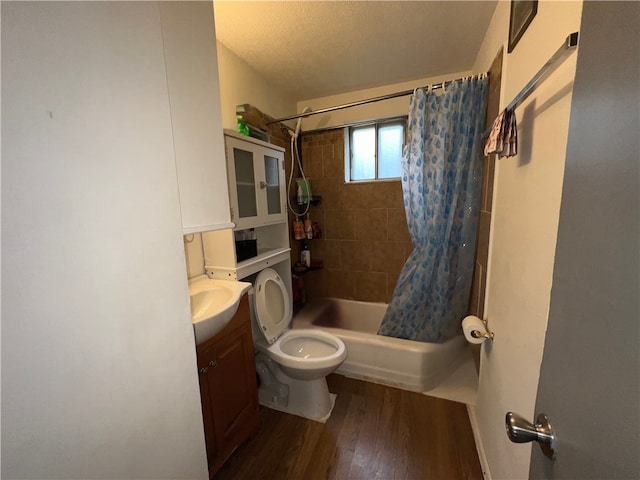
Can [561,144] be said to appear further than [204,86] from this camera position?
No

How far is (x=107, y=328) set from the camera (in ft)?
1.87

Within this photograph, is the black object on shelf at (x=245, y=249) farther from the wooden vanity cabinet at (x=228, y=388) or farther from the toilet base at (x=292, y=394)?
the toilet base at (x=292, y=394)

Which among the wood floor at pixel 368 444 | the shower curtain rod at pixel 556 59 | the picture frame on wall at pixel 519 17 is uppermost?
the picture frame on wall at pixel 519 17

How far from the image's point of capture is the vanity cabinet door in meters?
1.43

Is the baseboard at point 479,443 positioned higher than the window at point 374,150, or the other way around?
the window at point 374,150

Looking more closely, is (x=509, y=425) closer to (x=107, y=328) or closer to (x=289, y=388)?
(x=107, y=328)

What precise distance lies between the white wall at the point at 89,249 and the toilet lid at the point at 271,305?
0.87 metres

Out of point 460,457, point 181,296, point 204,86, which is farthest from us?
point 460,457

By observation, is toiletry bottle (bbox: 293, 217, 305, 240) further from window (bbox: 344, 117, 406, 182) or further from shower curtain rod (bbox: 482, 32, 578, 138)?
shower curtain rod (bbox: 482, 32, 578, 138)

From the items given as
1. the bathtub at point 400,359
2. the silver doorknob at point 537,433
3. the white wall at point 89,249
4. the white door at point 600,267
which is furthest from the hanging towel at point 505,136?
the bathtub at point 400,359

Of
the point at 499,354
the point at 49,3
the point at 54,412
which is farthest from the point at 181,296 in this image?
the point at 499,354

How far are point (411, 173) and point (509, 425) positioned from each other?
1573mm

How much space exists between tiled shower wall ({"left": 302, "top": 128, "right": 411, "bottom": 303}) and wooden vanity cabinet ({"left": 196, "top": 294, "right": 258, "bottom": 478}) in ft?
4.56

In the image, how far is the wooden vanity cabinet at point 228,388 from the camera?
1.12 m
